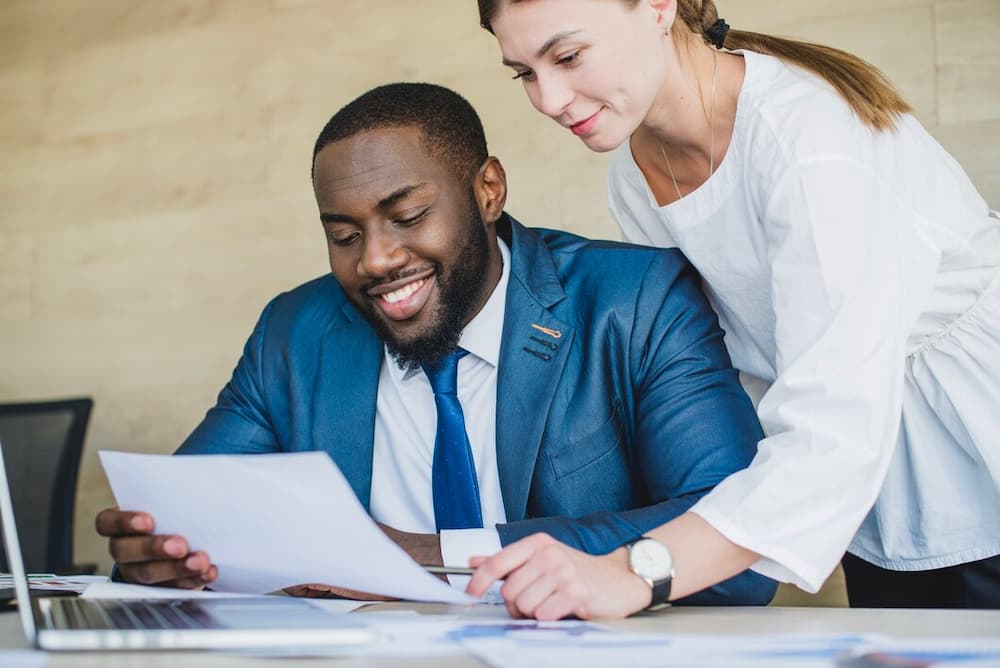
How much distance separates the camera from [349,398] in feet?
6.02

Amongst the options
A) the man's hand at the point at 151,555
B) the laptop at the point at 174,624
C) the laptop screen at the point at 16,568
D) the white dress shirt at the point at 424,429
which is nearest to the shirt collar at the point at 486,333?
the white dress shirt at the point at 424,429

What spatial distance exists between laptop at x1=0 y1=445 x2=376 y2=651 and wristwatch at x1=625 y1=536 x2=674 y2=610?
0.32 meters

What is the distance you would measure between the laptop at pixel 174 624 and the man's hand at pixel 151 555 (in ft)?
0.42

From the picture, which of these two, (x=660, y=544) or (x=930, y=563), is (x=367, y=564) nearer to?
(x=660, y=544)

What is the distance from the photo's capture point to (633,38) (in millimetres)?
1485

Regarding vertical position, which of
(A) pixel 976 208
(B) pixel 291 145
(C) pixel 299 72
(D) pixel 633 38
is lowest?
(A) pixel 976 208

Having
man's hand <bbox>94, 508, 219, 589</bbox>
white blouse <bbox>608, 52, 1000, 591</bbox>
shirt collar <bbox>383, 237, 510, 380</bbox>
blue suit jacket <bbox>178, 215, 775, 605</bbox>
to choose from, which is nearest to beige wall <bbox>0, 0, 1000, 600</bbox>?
shirt collar <bbox>383, 237, 510, 380</bbox>

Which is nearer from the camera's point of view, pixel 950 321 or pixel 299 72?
pixel 950 321

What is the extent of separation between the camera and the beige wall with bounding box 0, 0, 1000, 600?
3.20 meters

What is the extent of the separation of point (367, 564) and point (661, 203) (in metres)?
0.92

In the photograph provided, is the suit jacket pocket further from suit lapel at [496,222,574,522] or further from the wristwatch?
the wristwatch

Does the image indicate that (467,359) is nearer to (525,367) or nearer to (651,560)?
(525,367)

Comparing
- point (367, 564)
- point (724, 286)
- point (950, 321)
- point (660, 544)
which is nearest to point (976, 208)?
point (950, 321)

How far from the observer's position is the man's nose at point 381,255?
175 centimetres
